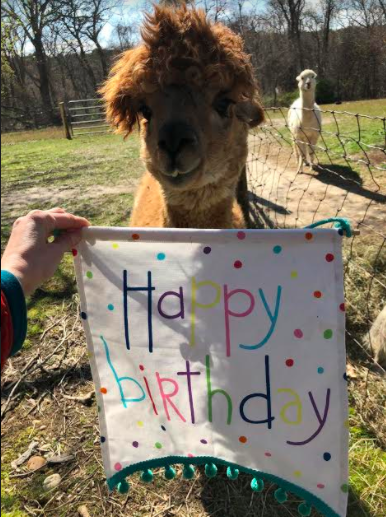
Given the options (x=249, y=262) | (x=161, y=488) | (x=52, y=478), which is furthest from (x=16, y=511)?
(x=249, y=262)

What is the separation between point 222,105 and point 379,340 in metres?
2.04

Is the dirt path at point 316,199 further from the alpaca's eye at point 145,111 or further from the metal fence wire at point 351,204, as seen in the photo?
the alpaca's eye at point 145,111

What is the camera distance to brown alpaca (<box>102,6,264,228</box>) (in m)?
2.24

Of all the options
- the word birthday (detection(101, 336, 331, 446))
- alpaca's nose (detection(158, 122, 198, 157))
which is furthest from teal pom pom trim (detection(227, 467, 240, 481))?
alpaca's nose (detection(158, 122, 198, 157))

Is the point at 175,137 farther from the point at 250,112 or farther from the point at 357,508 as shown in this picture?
the point at 357,508

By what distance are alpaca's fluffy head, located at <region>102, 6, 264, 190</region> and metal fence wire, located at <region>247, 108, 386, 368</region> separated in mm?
801

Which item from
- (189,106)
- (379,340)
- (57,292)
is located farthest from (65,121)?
(379,340)

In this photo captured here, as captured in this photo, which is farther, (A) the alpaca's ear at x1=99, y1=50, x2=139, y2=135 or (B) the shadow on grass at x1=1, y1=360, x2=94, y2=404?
(B) the shadow on grass at x1=1, y1=360, x2=94, y2=404

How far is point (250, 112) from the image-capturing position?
268 centimetres

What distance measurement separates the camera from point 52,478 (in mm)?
2420

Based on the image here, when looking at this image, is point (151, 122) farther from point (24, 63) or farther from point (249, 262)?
point (24, 63)

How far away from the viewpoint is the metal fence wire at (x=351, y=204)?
11.4ft

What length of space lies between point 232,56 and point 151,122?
23.7 inches

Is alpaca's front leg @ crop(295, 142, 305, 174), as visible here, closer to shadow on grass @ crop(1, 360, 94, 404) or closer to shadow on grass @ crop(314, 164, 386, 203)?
shadow on grass @ crop(314, 164, 386, 203)
